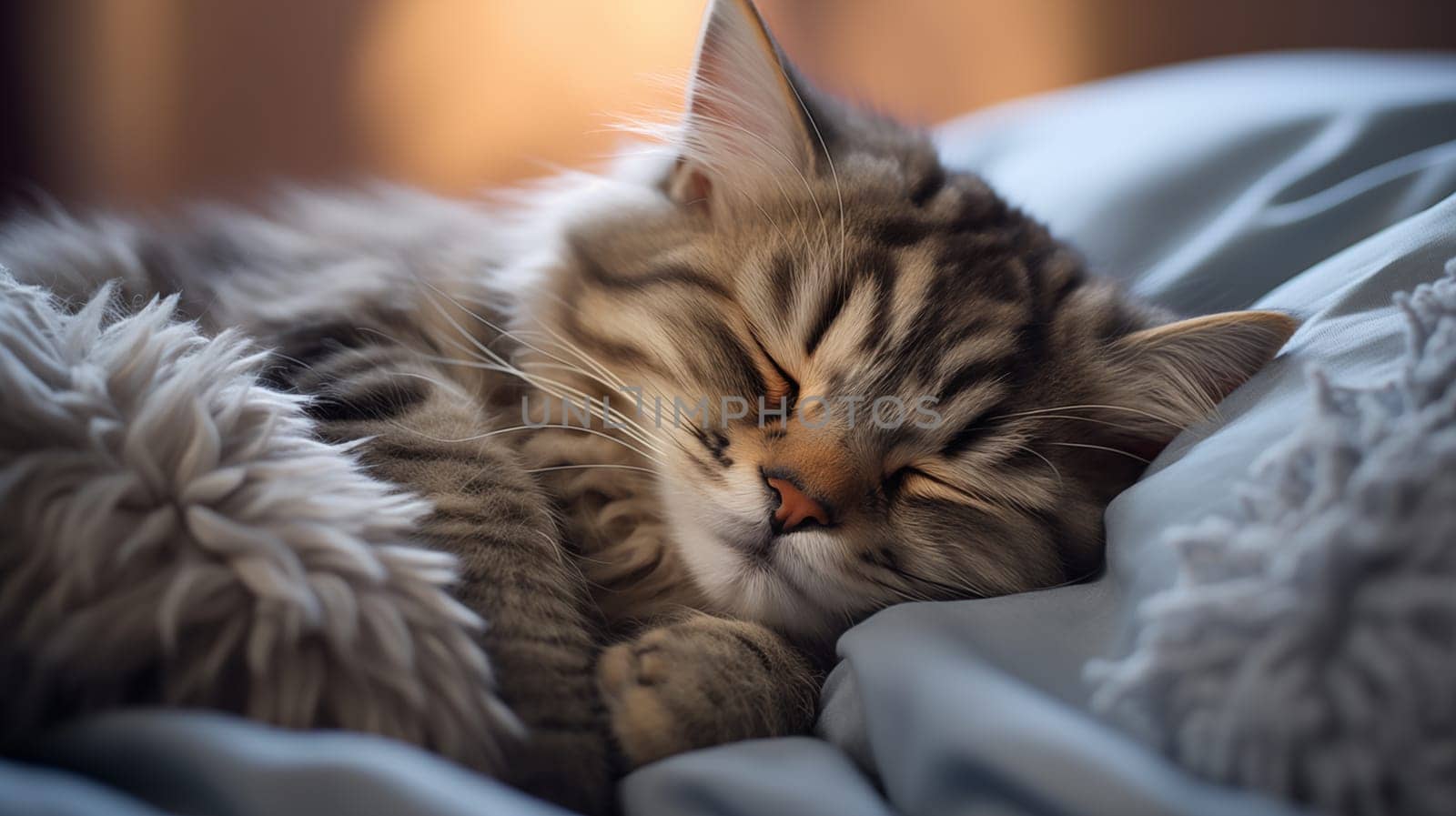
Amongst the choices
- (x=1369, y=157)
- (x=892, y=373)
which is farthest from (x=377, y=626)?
(x=1369, y=157)

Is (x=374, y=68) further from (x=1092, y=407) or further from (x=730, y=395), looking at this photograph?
(x=1092, y=407)

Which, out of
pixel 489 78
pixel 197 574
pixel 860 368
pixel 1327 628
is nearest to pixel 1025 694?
pixel 1327 628

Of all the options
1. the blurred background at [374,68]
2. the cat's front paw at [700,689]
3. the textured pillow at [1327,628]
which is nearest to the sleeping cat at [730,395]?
the cat's front paw at [700,689]

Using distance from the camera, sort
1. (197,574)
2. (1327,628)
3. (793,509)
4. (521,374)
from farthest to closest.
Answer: (521,374)
(793,509)
(197,574)
(1327,628)

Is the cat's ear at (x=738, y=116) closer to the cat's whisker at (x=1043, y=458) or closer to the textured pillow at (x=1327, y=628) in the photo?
the cat's whisker at (x=1043, y=458)

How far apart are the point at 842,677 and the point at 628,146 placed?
880 mm

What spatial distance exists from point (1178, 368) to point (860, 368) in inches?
14.1

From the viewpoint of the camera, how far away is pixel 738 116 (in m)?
1.14

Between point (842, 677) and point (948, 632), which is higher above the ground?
point (948, 632)

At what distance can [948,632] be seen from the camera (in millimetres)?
728

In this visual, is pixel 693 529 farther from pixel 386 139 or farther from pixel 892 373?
pixel 386 139

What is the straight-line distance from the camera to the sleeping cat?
0.87 metres

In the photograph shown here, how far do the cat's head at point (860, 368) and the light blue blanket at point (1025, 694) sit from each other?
0.11 metres

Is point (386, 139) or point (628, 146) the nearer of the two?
point (628, 146)
